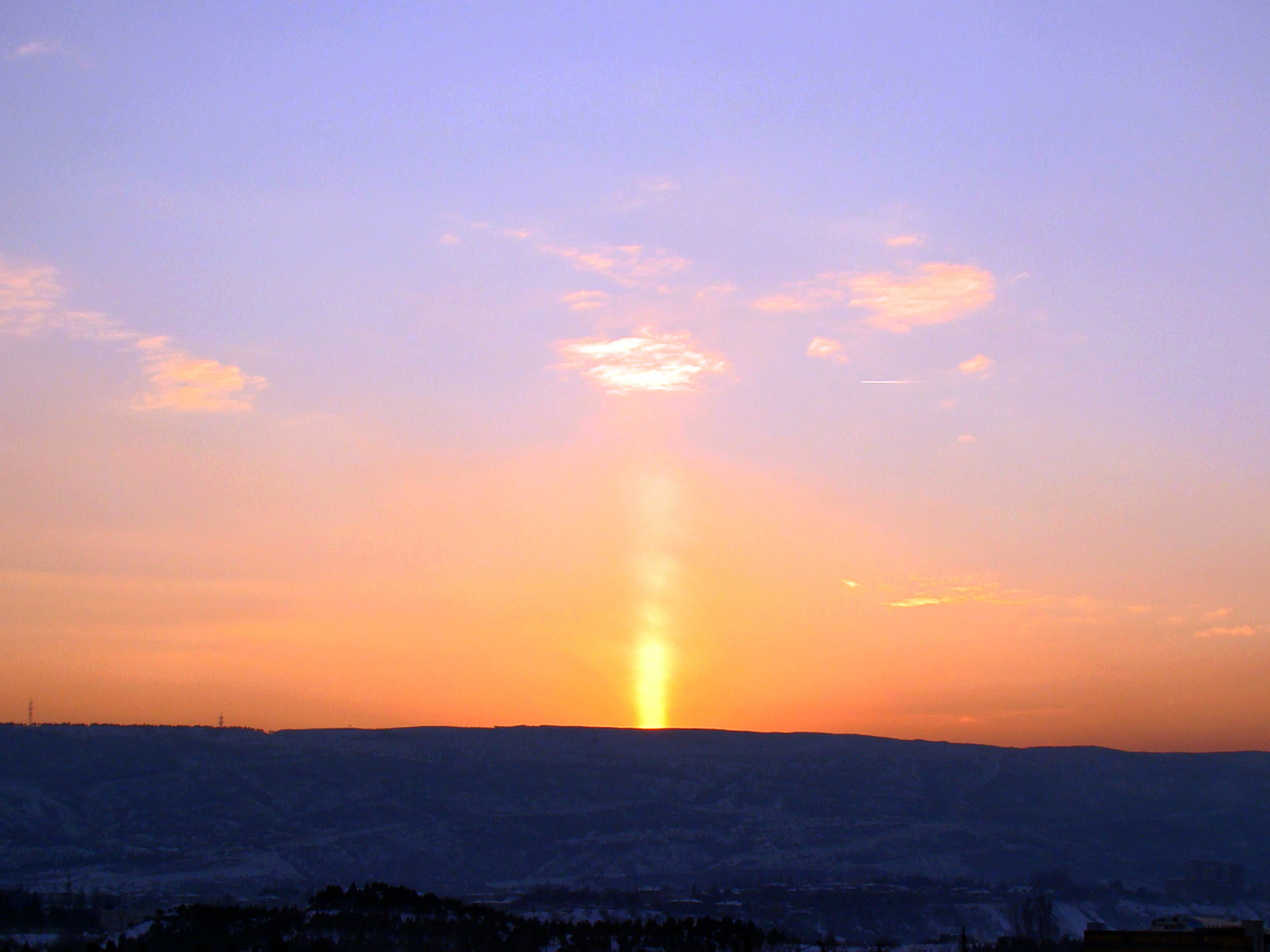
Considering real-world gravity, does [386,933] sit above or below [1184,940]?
above

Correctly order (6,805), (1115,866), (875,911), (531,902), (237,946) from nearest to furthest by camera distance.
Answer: (237,946) < (531,902) < (875,911) < (6,805) < (1115,866)

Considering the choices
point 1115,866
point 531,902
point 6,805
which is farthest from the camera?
point 1115,866

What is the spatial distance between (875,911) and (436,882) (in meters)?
56.7

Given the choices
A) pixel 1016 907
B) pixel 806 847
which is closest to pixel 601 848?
pixel 806 847

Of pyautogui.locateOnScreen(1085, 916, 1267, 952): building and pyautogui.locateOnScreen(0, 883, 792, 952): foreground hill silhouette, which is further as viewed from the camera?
pyautogui.locateOnScreen(1085, 916, 1267, 952): building

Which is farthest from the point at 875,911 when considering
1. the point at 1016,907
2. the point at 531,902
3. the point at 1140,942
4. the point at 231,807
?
the point at 231,807

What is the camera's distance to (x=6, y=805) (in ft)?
598

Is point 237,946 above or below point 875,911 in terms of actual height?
above

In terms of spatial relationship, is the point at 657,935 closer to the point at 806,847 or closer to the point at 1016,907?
the point at 1016,907

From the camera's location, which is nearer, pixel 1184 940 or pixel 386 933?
pixel 386 933

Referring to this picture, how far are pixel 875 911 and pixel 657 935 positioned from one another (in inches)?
2729

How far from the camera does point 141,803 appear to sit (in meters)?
193

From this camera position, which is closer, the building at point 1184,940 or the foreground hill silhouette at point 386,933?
the foreground hill silhouette at point 386,933

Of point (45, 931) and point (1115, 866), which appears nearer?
point (45, 931)
